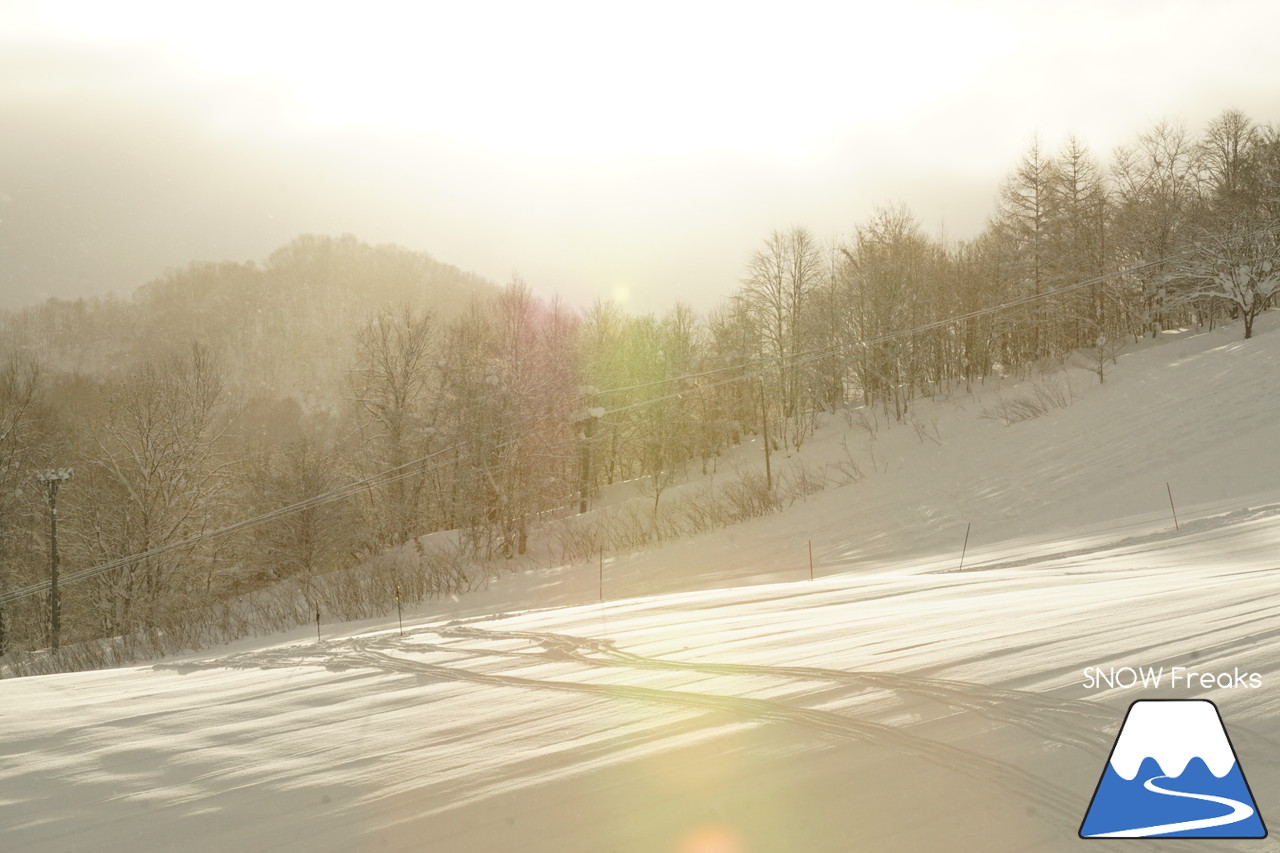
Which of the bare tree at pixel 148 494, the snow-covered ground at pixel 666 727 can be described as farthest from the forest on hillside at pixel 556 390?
the snow-covered ground at pixel 666 727

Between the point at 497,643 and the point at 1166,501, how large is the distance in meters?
19.9

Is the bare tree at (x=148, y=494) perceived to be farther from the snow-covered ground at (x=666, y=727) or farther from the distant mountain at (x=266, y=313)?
the distant mountain at (x=266, y=313)

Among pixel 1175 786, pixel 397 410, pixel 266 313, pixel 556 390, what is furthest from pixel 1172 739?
pixel 266 313

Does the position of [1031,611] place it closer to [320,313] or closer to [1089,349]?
[1089,349]

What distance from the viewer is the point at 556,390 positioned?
41.9m

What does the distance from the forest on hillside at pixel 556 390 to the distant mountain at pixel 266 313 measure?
46.6 meters

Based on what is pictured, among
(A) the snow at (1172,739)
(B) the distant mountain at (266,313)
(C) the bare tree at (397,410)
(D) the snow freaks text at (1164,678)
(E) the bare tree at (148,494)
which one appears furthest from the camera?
(B) the distant mountain at (266,313)

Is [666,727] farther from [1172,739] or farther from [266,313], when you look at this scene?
[266,313]

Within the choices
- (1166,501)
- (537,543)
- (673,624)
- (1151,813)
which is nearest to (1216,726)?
(1151,813)

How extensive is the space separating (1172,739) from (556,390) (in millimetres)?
38821

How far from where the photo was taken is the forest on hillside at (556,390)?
129 ft

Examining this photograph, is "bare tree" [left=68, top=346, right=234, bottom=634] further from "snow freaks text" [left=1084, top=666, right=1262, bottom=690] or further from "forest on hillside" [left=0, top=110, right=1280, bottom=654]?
"snow freaks text" [left=1084, top=666, right=1262, bottom=690]

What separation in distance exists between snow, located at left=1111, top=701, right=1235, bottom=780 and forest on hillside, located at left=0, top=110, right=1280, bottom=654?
94.5 ft

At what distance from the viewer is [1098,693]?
437 centimetres
